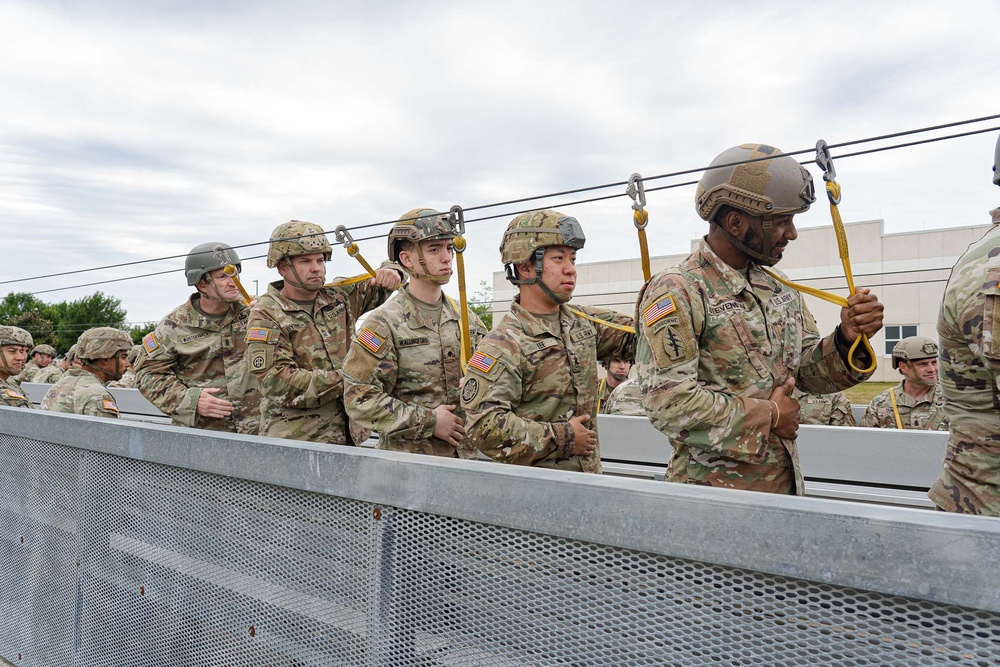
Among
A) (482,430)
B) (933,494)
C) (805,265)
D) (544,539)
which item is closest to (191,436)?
(482,430)

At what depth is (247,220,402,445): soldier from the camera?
4625mm

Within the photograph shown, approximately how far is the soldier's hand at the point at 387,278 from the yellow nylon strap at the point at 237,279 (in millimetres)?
933

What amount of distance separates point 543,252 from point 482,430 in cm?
84

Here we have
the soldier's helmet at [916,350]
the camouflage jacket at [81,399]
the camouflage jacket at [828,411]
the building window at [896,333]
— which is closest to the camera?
the camouflage jacket at [81,399]

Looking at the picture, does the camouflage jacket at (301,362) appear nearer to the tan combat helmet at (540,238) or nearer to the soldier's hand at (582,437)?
the tan combat helmet at (540,238)

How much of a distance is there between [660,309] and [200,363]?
13.3 feet

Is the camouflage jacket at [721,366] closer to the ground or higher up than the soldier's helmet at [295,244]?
closer to the ground

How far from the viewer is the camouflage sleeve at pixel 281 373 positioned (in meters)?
4.59

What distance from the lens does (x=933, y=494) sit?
8.81 ft

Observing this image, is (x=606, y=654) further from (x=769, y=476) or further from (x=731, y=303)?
(x=731, y=303)

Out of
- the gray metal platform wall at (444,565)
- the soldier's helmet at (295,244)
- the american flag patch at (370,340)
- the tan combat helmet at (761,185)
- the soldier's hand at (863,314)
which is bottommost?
the gray metal platform wall at (444,565)

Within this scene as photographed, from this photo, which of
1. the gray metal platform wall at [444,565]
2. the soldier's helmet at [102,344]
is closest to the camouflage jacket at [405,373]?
the gray metal platform wall at [444,565]

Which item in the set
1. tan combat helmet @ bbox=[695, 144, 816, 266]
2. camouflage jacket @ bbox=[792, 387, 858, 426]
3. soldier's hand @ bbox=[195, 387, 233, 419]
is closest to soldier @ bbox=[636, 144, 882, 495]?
tan combat helmet @ bbox=[695, 144, 816, 266]

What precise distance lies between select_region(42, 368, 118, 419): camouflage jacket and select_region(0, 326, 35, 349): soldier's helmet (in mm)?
2426
